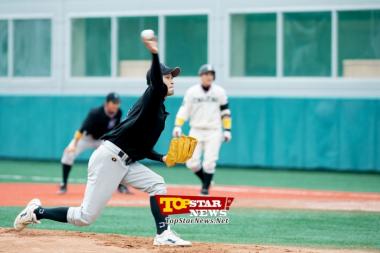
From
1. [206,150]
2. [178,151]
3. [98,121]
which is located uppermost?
[98,121]

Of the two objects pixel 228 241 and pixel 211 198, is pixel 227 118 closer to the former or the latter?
pixel 228 241

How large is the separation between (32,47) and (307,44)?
7.77m

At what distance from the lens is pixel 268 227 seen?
39.6 feet

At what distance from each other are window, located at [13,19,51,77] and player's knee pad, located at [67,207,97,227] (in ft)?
51.4

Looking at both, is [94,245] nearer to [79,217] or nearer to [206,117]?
[79,217]

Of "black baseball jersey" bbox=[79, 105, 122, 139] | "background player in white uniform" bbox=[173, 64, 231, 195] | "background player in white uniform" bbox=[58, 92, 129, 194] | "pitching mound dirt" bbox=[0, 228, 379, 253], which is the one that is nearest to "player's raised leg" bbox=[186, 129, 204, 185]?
"background player in white uniform" bbox=[173, 64, 231, 195]

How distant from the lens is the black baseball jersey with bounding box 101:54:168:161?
9.27 metres

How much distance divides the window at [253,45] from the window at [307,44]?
0.37 m

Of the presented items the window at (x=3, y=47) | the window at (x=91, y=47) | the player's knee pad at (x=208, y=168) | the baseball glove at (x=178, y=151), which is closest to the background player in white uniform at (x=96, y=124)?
the player's knee pad at (x=208, y=168)

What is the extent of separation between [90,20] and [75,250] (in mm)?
16017

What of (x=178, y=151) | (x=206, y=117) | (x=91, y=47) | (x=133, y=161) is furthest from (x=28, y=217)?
(x=91, y=47)

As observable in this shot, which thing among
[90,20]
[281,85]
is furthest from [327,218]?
[90,20]

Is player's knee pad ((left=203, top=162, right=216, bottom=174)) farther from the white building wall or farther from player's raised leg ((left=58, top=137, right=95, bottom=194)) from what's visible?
the white building wall

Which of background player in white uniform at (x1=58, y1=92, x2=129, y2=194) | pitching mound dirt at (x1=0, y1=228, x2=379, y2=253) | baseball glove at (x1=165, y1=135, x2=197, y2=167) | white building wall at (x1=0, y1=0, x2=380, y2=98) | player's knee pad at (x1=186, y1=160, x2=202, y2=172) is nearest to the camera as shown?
pitching mound dirt at (x1=0, y1=228, x2=379, y2=253)
